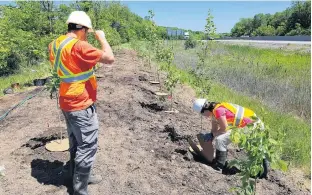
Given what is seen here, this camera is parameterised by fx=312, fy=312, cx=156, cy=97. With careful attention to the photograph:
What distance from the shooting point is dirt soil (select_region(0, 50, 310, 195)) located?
355 cm

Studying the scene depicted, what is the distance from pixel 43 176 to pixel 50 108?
2829mm

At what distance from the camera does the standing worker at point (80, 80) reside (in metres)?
2.81

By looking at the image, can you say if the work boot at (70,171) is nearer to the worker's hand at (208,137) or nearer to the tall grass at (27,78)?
the worker's hand at (208,137)

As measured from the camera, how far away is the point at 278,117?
255 inches

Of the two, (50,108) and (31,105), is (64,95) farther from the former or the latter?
(31,105)

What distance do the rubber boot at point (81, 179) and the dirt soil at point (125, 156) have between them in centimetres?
25

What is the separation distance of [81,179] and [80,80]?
98 centimetres

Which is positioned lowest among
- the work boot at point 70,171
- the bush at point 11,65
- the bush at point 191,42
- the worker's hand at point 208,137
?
the work boot at point 70,171

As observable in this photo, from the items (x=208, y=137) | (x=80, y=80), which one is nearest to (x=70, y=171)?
(x=80, y=80)

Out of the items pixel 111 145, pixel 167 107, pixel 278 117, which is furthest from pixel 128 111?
pixel 278 117

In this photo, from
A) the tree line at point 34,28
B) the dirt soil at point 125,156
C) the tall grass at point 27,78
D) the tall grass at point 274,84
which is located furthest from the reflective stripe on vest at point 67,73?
the tree line at point 34,28

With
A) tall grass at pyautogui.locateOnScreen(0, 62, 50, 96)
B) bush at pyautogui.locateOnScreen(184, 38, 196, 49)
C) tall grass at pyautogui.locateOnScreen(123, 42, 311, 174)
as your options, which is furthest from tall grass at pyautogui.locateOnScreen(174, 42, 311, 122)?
tall grass at pyautogui.locateOnScreen(0, 62, 50, 96)

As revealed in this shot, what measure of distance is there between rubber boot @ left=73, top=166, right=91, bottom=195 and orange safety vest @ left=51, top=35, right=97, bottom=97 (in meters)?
0.74

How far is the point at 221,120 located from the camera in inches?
157
